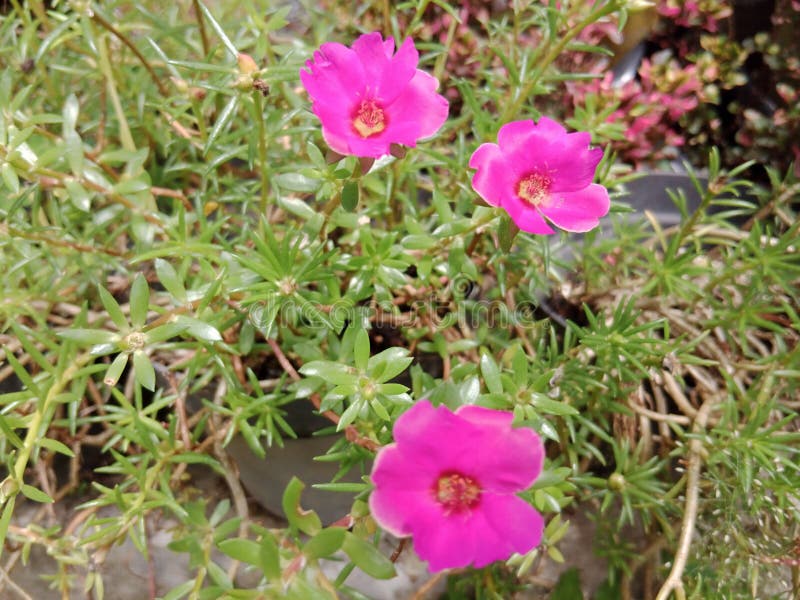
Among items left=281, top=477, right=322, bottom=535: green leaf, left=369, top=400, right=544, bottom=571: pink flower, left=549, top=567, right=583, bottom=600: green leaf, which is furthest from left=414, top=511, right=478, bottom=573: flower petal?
left=549, top=567, right=583, bottom=600: green leaf

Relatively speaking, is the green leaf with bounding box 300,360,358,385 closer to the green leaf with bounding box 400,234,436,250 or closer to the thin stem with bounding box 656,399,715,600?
the green leaf with bounding box 400,234,436,250

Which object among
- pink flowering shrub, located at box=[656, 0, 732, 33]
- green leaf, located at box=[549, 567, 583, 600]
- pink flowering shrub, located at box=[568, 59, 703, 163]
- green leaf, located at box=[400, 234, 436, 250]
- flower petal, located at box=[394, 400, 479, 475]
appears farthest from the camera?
pink flowering shrub, located at box=[656, 0, 732, 33]

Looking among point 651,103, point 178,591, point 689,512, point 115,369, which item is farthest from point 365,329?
point 651,103

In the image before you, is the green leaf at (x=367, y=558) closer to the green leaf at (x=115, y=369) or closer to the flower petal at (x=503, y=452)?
the flower petal at (x=503, y=452)

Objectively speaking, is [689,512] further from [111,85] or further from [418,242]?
[111,85]

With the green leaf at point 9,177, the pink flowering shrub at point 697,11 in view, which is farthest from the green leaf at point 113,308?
the pink flowering shrub at point 697,11

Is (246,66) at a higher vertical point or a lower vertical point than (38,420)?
higher
